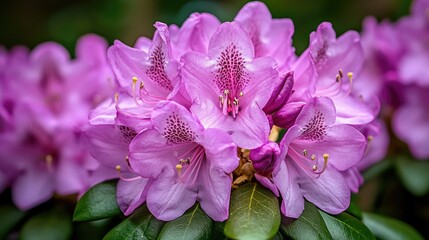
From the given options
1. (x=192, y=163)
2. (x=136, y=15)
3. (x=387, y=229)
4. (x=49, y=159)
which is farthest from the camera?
(x=136, y=15)

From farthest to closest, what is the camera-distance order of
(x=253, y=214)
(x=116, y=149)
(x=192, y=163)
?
(x=116, y=149)
(x=192, y=163)
(x=253, y=214)

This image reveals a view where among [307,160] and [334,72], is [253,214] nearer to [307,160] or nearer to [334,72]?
[307,160]

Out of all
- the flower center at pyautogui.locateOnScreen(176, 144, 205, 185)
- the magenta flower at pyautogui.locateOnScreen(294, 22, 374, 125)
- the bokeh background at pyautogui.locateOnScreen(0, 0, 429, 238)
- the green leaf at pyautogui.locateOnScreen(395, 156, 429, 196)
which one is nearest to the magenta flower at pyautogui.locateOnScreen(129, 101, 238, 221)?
the flower center at pyautogui.locateOnScreen(176, 144, 205, 185)

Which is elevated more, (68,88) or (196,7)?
(68,88)

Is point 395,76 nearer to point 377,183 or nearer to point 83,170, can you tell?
point 377,183

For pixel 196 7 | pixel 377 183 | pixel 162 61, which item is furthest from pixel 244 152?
pixel 196 7

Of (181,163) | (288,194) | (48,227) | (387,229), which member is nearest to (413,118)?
(387,229)

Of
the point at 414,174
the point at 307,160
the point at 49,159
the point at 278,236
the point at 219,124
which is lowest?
the point at 414,174

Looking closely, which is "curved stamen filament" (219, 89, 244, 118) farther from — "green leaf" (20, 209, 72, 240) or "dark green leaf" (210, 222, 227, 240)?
"green leaf" (20, 209, 72, 240)
